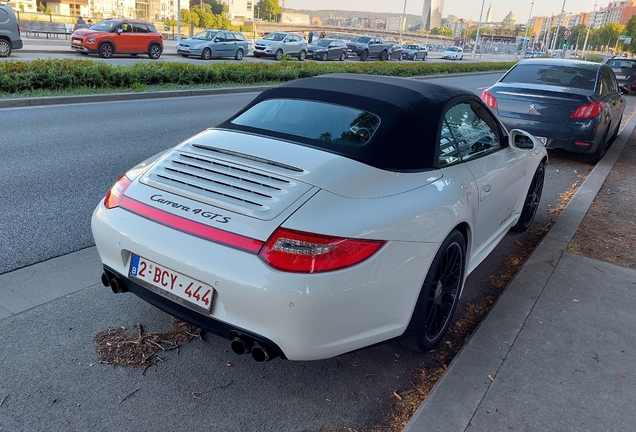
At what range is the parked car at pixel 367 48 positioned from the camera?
39.9 m

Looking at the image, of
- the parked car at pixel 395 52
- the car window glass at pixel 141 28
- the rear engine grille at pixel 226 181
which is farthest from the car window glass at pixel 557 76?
the parked car at pixel 395 52

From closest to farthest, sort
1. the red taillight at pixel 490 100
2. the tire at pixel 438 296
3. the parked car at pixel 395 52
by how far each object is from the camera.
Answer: the tire at pixel 438 296 < the red taillight at pixel 490 100 < the parked car at pixel 395 52

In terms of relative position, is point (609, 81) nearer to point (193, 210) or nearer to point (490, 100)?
point (490, 100)

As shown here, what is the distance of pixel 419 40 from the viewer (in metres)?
124

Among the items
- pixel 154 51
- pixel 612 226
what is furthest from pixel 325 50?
pixel 612 226

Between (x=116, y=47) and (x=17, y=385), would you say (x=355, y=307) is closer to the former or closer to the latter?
(x=17, y=385)

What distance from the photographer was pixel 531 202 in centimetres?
545

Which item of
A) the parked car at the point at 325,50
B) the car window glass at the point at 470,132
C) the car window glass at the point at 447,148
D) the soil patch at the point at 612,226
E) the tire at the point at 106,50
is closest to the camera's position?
the car window glass at the point at 447,148

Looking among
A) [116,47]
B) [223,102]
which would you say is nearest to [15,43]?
[116,47]

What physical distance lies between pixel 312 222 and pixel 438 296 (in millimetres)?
1117

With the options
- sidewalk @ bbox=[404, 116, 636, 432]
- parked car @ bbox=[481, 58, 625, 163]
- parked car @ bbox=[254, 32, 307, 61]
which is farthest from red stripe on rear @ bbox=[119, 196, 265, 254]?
parked car @ bbox=[254, 32, 307, 61]

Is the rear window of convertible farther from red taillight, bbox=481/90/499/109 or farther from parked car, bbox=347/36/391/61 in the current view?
parked car, bbox=347/36/391/61

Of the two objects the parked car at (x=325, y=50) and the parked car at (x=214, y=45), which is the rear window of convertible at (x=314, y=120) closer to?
the parked car at (x=214, y=45)

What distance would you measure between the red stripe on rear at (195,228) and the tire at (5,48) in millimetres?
20344
